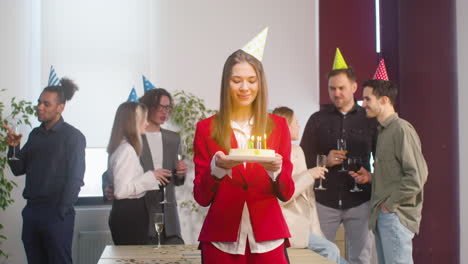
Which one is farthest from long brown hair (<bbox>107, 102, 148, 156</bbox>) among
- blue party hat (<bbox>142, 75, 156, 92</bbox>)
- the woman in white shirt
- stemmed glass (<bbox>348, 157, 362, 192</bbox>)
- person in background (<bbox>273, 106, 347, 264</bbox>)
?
stemmed glass (<bbox>348, 157, 362, 192</bbox>)

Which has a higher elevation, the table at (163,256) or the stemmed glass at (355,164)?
the stemmed glass at (355,164)

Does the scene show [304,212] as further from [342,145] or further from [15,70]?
[15,70]

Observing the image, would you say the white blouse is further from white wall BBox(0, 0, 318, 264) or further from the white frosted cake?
the white frosted cake

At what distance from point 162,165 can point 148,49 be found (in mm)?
1844

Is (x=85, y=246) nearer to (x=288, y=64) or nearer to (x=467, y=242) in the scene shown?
(x=288, y=64)

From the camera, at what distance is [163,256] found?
2.81 m

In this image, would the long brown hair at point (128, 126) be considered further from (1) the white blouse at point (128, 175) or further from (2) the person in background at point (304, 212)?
(2) the person in background at point (304, 212)

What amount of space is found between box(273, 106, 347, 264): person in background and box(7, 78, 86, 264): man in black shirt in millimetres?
1797

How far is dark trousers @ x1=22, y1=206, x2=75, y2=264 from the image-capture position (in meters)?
4.16

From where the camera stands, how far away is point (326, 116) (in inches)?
157

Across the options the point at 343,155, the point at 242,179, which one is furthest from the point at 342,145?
the point at 242,179

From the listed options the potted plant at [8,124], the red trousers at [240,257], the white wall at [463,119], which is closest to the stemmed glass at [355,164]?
the white wall at [463,119]

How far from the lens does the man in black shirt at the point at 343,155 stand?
3740 mm

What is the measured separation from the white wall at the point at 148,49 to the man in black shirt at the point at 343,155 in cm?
183
